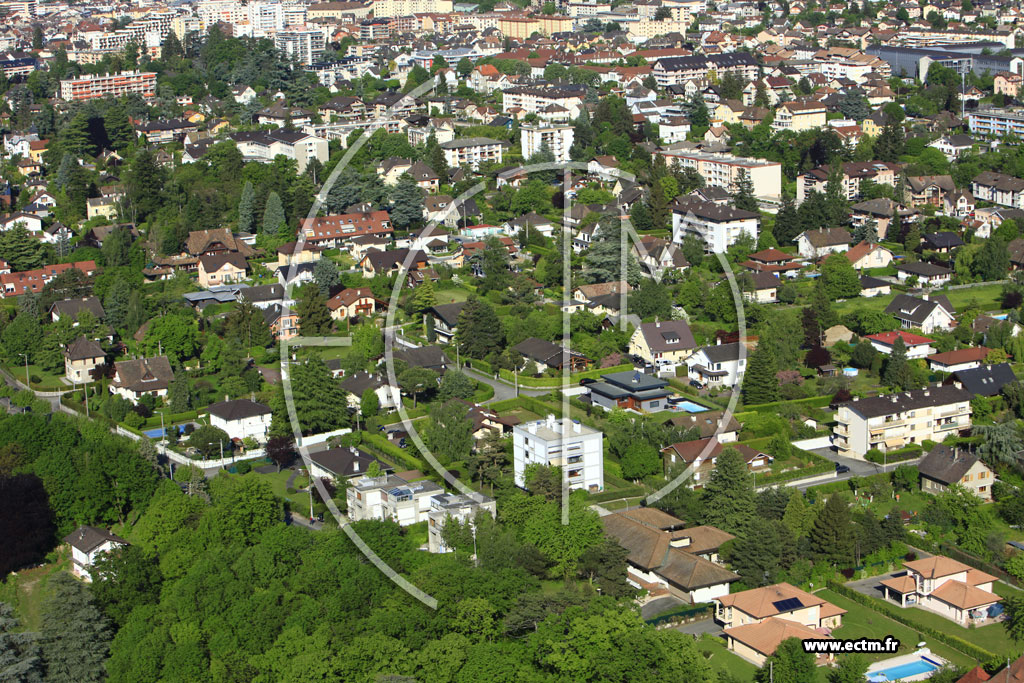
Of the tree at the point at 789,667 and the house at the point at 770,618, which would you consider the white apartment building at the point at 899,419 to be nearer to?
the house at the point at 770,618

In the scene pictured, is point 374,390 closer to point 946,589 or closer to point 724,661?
point 724,661

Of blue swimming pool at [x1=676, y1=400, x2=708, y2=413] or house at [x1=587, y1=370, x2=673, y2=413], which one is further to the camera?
house at [x1=587, y1=370, x2=673, y2=413]

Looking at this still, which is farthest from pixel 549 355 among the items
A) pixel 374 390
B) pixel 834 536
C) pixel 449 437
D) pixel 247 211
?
pixel 247 211

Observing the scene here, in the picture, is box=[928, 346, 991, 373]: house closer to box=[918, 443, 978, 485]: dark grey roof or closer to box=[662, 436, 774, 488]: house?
box=[918, 443, 978, 485]: dark grey roof

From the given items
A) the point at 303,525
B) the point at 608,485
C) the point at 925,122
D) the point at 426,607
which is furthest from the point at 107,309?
the point at 925,122

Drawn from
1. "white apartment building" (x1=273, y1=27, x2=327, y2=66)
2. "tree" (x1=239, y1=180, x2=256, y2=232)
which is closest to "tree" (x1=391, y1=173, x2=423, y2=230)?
"tree" (x1=239, y1=180, x2=256, y2=232)
